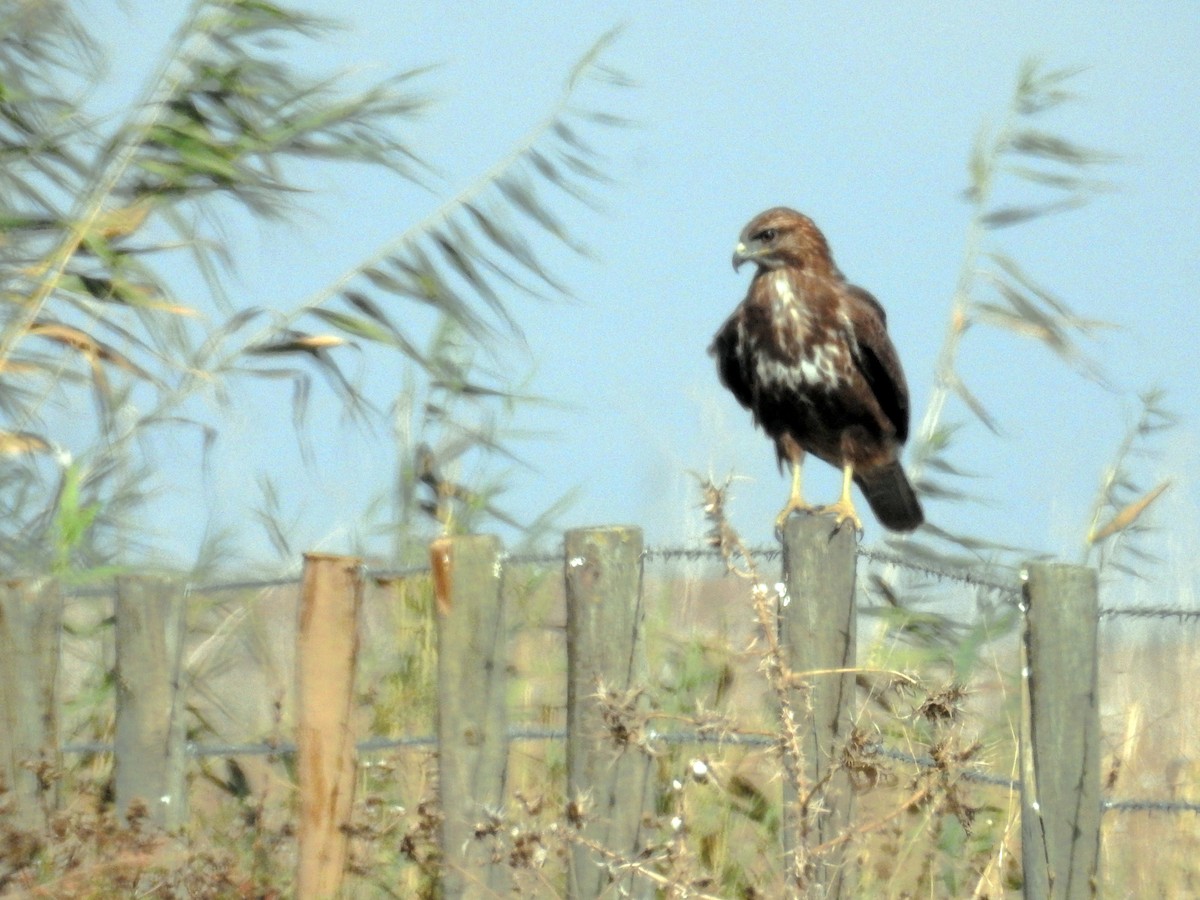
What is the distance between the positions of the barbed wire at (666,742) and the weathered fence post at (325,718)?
8cm

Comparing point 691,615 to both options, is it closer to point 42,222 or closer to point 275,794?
point 275,794

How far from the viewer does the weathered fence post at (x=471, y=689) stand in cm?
324

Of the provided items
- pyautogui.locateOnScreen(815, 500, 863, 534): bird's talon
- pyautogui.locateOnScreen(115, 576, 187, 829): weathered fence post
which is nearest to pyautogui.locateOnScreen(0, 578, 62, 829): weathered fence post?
pyautogui.locateOnScreen(115, 576, 187, 829): weathered fence post

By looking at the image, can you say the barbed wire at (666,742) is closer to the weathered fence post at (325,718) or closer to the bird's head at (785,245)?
the weathered fence post at (325,718)

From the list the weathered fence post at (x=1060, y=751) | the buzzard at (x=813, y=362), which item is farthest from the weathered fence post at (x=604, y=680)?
the buzzard at (x=813, y=362)

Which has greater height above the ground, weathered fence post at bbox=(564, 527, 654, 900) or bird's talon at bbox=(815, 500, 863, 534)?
bird's talon at bbox=(815, 500, 863, 534)

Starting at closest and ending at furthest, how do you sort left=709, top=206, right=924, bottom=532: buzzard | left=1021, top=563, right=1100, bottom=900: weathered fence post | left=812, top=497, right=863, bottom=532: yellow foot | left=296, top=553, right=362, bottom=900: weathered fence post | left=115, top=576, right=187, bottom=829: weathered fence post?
left=1021, top=563, right=1100, bottom=900: weathered fence post → left=296, top=553, right=362, bottom=900: weathered fence post → left=115, top=576, right=187, bottom=829: weathered fence post → left=812, top=497, right=863, bottom=532: yellow foot → left=709, top=206, right=924, bottom=532: buzzard

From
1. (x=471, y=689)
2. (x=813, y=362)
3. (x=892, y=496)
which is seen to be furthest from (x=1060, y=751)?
(x=892, y=496)

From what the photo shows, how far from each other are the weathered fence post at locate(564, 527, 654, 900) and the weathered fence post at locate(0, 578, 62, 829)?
1.27m

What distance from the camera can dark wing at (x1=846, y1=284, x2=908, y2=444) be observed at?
4.88 meters

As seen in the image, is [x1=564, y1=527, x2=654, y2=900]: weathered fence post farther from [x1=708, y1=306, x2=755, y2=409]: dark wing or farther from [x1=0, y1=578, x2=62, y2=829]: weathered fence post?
[x1=708, y1=306, x2=755, y2=409]: dark wing

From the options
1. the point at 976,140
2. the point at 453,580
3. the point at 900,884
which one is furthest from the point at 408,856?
the point at 976,140

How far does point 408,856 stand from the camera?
3270mm

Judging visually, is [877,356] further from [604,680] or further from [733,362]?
[604,680]
